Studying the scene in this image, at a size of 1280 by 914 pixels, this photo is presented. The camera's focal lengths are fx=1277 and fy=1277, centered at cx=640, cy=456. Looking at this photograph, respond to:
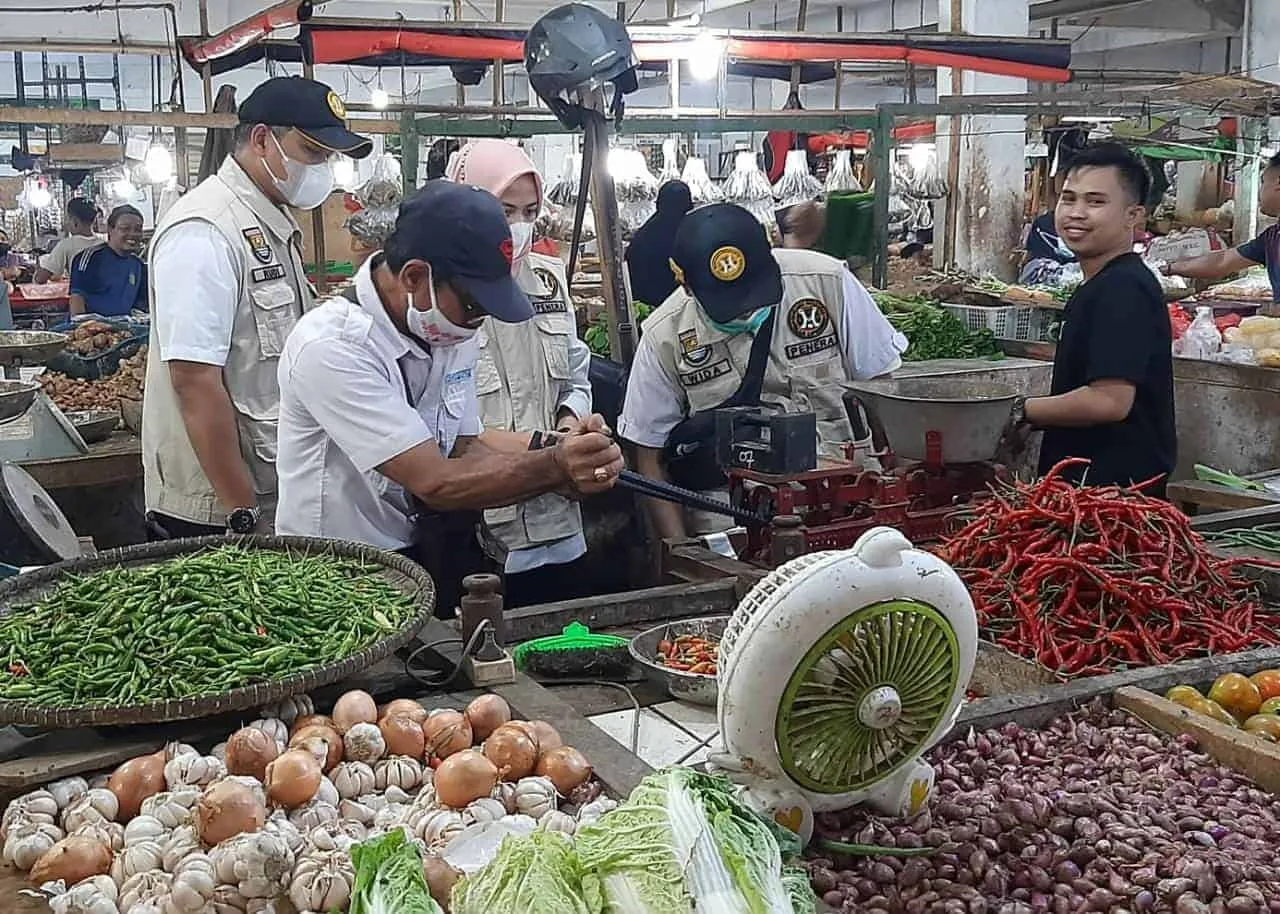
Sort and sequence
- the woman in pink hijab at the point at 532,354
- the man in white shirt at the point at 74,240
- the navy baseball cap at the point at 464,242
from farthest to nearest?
the man in white shirt at the point at 74,240
the woman in pink hijab at the point at 532,354
the navy baseball cap at the point at 464,242

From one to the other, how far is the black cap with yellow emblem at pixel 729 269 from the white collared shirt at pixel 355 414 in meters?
0.89

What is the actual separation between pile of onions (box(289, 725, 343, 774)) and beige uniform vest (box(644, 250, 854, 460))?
7.78 ft

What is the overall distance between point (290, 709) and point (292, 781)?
0.35 m

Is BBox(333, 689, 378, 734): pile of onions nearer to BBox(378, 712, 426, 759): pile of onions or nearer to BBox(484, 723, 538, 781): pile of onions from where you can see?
BBox(378, 712, 426, 759): pile of onions

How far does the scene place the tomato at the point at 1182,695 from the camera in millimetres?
2678

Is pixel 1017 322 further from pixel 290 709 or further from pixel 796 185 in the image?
pixel 290 709

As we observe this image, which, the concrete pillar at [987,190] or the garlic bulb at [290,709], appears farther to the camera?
the concrete pillar at [987,190]

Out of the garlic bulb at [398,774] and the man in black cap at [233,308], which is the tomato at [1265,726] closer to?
the garlic bulb at [398,774]

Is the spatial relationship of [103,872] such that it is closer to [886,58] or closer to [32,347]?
[32,347]

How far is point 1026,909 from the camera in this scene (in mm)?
1865

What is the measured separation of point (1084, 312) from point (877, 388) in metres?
0.77

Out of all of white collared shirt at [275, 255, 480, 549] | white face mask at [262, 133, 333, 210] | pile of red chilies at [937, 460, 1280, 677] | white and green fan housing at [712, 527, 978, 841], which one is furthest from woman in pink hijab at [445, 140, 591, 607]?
white and green fan housing at [712, 527, 978, 841]

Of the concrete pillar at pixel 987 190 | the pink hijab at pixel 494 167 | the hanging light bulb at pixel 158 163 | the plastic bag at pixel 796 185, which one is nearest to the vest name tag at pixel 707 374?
the pink hijab at pixel 494 167

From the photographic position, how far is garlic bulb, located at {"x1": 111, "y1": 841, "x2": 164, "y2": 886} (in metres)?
1.88
